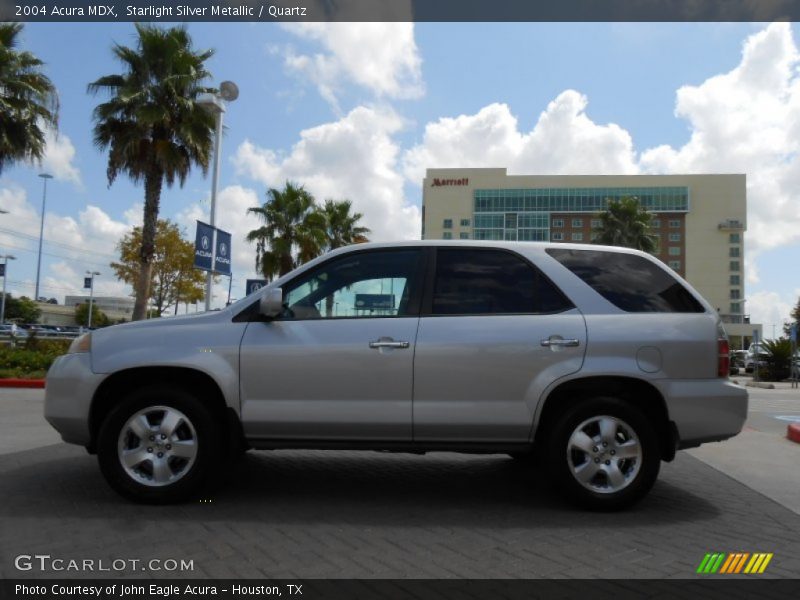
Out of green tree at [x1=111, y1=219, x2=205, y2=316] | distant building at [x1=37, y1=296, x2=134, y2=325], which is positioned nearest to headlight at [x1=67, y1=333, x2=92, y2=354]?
green tree at [x1=111, y1=219, x2=205, y2=316]

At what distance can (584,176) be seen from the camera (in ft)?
356

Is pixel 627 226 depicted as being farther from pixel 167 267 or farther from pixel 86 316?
pixel 86 316

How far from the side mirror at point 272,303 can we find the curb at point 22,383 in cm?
1189

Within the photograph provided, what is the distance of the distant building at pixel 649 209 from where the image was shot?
107 m

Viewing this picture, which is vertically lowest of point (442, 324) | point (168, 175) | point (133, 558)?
point (133, 558)

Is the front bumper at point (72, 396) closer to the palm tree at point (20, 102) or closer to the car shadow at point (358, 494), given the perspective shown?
the car shadow at point (358, 494)

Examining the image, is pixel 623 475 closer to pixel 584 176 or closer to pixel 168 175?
pixel 168 175

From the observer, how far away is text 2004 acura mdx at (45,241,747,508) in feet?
15.0

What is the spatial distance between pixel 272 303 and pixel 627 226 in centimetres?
4630

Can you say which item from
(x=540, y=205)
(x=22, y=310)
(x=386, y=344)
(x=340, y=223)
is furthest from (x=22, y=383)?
(x=540, y=205)

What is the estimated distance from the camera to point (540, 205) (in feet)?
351

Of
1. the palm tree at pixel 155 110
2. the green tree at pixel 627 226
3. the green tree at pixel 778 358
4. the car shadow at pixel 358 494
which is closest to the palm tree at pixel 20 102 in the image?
the palm tree at pixel 155 110

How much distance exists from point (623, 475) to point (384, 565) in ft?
6.09
